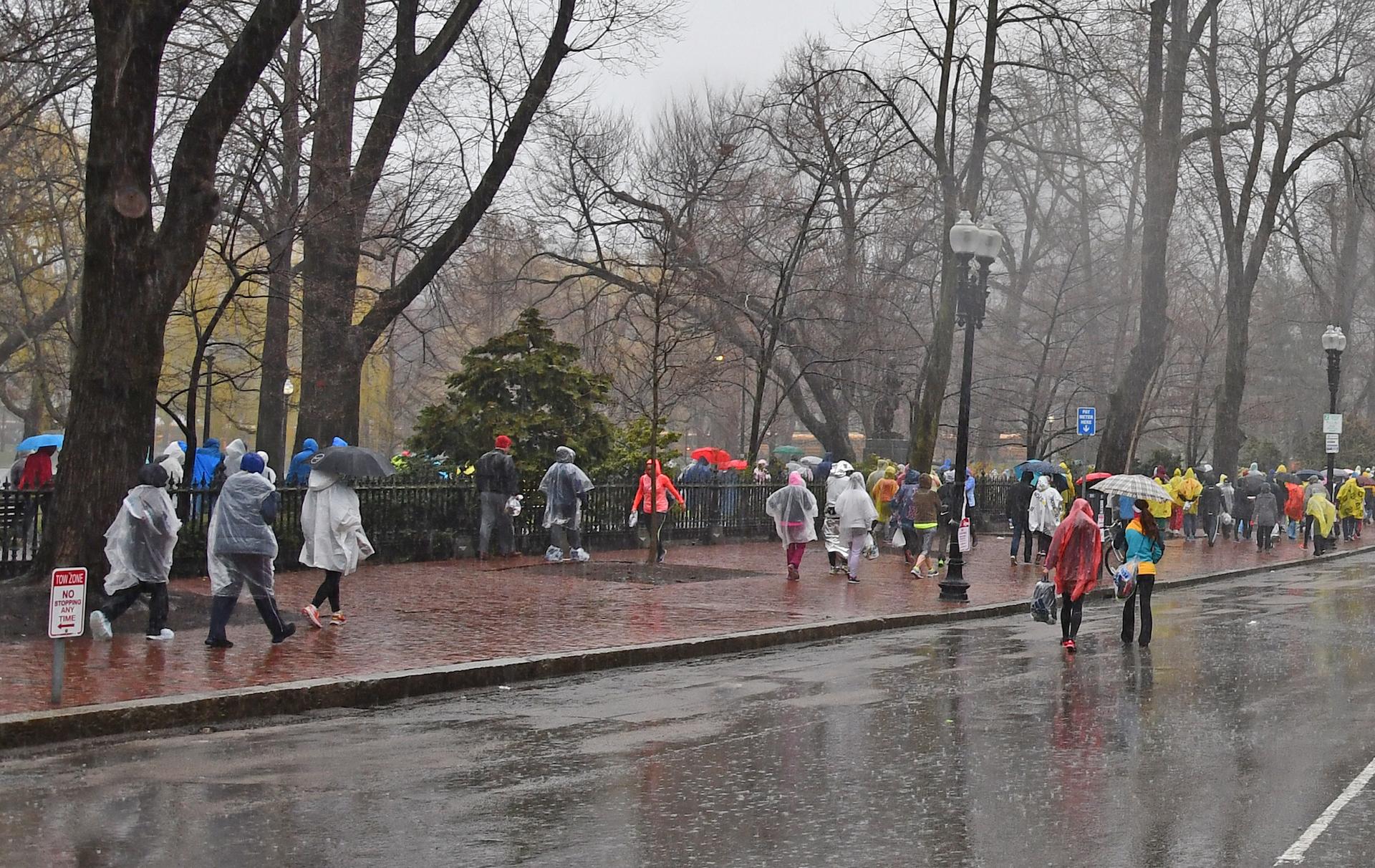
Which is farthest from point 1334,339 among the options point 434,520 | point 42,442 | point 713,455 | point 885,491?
point 42,442

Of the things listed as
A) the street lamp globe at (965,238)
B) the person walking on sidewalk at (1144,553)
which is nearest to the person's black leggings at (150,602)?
the person walking on sidewalk at (1144,553)

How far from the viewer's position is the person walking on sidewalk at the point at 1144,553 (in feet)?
47.6

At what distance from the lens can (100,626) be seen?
12.9m

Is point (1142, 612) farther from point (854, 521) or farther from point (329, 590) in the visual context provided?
point (329, 590)

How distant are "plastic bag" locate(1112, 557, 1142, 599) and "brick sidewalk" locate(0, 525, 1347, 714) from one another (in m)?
3.18

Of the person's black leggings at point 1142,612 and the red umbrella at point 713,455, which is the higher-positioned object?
the red umbrella at point 713,455

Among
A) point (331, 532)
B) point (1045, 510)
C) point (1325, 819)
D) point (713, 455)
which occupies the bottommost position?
point (1325, 819)

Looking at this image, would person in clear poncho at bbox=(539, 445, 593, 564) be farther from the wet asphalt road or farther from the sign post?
the sign post

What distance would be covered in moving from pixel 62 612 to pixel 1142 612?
9.88 m

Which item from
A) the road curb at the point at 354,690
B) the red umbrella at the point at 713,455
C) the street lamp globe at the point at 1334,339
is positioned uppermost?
the street lamp globe at the point at 1334,339

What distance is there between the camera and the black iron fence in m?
17.4

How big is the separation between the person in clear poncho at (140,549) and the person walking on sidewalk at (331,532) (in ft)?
5.25

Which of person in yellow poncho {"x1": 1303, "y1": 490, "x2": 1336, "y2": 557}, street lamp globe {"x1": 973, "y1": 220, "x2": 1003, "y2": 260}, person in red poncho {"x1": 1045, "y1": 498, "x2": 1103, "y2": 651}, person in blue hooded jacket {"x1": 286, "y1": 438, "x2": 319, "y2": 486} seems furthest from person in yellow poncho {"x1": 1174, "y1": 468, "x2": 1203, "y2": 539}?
person in blue hooded jacket {"x1": 286, "y1": 438, "x2": 319, "y2": 486}

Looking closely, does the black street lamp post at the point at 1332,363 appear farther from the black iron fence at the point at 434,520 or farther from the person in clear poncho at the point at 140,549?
the person in clear poncho at the point at 140,549
